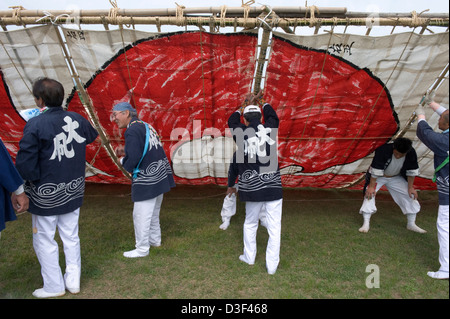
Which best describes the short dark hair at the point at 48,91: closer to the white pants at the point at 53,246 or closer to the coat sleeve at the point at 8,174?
the coat sleeve at the point at 8,174

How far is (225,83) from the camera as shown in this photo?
3.43m

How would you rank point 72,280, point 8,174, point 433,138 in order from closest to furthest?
point 8,174 → point 72,280 → point 433,138

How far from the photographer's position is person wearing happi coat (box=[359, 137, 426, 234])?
3.68 m

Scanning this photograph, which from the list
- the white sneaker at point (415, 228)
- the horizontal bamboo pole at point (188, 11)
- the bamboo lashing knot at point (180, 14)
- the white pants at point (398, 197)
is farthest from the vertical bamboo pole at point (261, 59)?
the white sneaker at point (415, 228)

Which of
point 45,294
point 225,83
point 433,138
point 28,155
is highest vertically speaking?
point 225,83


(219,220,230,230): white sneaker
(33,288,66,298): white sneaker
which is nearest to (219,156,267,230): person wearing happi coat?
(219,220,230,230): white sneaker

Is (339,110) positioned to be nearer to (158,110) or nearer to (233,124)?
(233,124)

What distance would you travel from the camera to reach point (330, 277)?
2848mm

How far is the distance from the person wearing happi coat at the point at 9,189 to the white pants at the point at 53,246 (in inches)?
6.3

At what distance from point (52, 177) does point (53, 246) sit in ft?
1.74

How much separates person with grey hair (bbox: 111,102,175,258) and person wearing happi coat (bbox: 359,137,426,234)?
2.40 m

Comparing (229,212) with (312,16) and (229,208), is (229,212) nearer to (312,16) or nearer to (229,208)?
(229,208)

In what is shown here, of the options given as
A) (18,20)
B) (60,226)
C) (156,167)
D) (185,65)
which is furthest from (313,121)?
(18,20)

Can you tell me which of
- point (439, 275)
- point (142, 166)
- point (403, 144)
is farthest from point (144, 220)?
point (403, 144)
